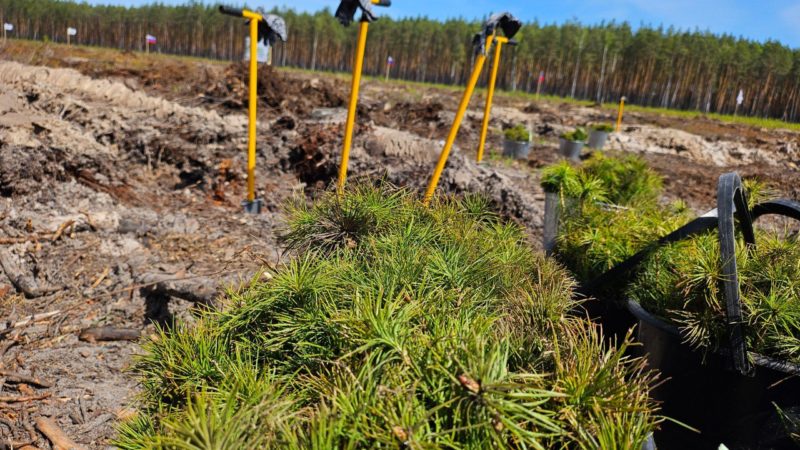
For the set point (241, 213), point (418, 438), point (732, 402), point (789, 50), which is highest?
point (789, 50)

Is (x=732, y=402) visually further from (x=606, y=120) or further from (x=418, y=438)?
(x=606, y=120)

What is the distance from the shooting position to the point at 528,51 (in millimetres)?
46656

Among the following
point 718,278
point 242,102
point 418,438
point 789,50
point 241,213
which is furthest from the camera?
point 789,50

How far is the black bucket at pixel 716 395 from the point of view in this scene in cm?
158

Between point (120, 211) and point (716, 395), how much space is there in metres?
4.84

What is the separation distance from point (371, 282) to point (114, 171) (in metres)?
5.35

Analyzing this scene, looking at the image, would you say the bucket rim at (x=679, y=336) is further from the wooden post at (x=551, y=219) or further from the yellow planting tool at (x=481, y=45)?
the yellow planting tool at (x=481, y=45)

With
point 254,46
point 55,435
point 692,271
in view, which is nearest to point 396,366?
point 692,271

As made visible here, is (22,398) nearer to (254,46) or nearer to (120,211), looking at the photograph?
(120,211)

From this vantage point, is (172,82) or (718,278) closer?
(718,278)

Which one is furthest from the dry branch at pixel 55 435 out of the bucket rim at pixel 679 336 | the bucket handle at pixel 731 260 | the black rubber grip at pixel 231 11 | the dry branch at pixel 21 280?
the black rubber grip at pixel 231 11

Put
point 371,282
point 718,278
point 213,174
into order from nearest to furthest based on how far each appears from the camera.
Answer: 1. point 371,282
2. point 718,278
3. point 213,174

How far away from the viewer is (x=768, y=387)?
1584 mm

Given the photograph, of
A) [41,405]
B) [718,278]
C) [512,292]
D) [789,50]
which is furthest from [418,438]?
[789,50]
